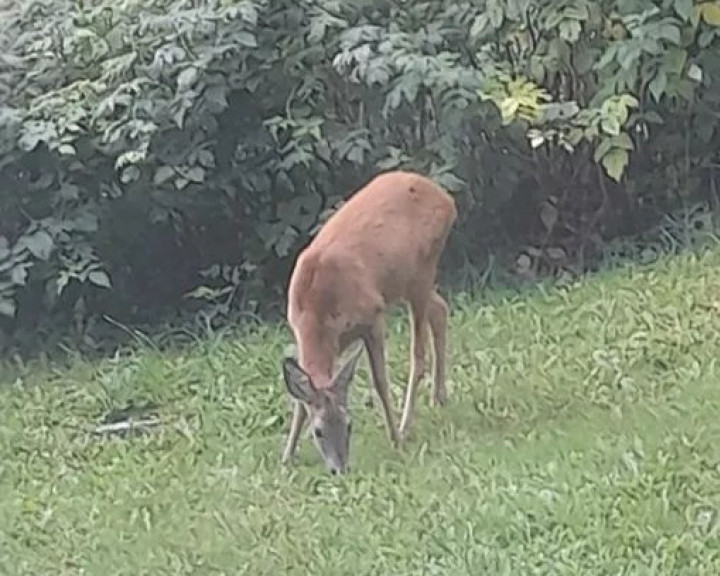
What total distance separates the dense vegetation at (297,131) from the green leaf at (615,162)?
0.03 feet

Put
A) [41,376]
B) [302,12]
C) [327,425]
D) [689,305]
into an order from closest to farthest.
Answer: [327,425]
[689,305]
[41,376]
[302,12]

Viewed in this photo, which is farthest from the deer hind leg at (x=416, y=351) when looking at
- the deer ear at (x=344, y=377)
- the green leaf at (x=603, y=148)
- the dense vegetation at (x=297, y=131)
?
the green leaf at (x=603, y=148)

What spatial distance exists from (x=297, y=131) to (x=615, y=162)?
1569 millimetres

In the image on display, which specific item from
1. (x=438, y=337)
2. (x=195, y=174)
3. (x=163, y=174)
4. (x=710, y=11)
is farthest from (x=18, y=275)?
(x=710, y=11)

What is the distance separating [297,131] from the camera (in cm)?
959

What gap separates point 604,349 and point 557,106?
6.22ft

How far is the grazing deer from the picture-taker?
7125 mm

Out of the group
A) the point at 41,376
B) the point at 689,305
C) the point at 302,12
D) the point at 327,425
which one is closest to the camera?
the point at 327,425

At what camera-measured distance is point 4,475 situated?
7.55m

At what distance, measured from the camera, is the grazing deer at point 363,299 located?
712cm

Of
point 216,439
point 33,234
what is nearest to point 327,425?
point 216,439

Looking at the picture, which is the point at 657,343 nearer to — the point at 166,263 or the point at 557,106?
the point at 557,106

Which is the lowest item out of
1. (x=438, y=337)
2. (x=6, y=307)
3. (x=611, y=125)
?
(x=6, y=307)

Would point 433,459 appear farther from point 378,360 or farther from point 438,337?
point 438,337
